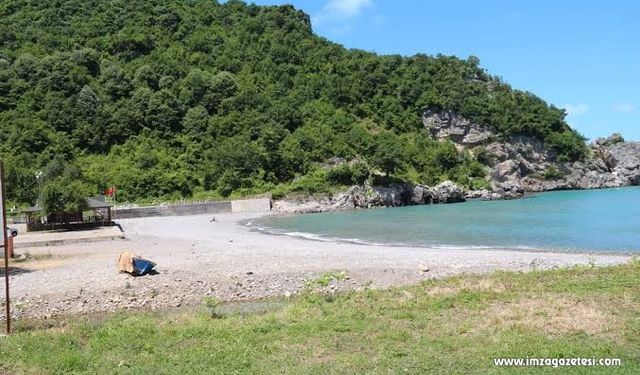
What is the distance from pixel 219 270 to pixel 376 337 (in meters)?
13.7

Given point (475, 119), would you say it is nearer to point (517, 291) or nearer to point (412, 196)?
point (412, 196)

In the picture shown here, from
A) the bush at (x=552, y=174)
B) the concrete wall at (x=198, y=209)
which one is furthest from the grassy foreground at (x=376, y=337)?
the bush at (x=552, y=174)

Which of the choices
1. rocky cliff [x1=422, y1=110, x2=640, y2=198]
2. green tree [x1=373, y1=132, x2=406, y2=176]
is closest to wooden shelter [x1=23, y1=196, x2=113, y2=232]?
green tree [x1=373, y1=132, x2=406, y2=176]

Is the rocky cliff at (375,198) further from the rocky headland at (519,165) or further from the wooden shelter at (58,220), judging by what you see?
the wooden shelter at (58,220)

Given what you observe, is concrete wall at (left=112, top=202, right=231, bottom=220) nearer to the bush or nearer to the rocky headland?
the rocky headland

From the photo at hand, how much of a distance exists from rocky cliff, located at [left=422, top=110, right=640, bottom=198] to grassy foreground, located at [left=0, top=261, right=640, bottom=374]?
117172mm

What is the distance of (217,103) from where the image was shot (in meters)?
125

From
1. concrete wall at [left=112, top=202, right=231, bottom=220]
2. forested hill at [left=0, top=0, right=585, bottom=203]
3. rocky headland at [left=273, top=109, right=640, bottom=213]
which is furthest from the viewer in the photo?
rocky headland at [left=273, top=109, right=640, bottom=213]

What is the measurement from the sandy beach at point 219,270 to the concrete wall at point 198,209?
3636 centimetres

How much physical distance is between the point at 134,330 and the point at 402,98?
139214 mm

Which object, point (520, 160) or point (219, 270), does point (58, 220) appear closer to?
point (219, 270)

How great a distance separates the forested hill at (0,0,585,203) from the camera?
94938mm

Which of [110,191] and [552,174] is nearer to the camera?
[110,191]

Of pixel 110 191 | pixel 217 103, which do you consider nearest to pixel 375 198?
pixel 110 191
